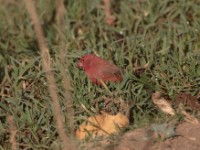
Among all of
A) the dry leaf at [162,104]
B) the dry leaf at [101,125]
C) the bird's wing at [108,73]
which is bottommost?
the dry leaf at [101,125]

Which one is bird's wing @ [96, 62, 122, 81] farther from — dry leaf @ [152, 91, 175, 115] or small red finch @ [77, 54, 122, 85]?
dry leaf @ [152, 91, 175, 115]

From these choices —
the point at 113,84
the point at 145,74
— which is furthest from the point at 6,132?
the point at 145,74

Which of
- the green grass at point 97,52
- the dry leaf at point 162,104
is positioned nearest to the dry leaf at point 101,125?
the green grass at point 97,52

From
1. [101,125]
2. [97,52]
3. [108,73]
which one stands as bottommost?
[101,125]

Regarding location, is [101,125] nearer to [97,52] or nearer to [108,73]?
[108,73]

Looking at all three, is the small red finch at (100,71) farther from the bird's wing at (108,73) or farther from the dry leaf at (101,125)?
the dry leaf at (101,125)

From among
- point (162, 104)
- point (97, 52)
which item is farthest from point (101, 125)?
point (97, 52)
